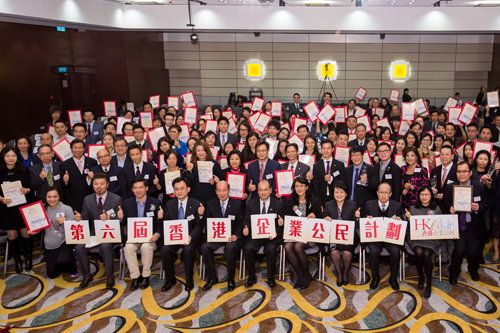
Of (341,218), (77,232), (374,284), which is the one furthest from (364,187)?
(77,232)

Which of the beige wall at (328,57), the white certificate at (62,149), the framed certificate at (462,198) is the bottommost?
the framed certificate at (462,198)

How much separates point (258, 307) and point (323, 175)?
6.47ft

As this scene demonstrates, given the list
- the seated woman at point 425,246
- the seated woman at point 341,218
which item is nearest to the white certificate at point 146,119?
the seated woman at point 341,218

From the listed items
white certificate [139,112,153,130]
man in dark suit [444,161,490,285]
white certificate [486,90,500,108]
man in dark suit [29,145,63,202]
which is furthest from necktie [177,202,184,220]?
white certificate [486,90,500,108]

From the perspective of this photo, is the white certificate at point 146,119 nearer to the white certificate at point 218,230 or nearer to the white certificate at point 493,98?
the white certificate at point 218,230

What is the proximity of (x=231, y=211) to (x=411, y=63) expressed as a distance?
38.2 ft

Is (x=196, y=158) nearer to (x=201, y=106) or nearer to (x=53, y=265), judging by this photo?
(x=53, y=265)

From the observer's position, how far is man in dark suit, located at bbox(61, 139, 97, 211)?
5707 millimetres

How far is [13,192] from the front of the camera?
5.26 meters

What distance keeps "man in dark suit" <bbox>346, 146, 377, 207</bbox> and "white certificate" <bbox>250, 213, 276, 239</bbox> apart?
1.30m

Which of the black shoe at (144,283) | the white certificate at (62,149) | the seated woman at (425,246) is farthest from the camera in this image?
the white certificate at (62,149)

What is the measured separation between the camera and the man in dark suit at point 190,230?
4848 mm

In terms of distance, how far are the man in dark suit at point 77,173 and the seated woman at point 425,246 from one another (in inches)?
168

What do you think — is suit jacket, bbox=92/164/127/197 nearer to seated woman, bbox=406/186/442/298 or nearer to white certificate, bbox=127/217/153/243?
white certificate, bbox=127/217/153/243
